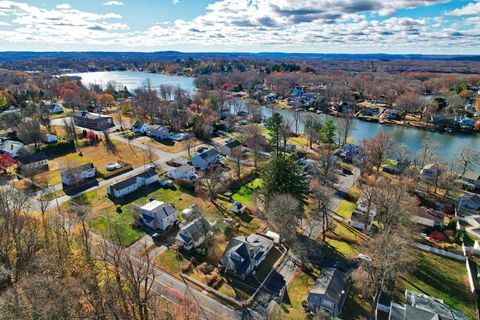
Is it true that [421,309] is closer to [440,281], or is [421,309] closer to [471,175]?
[440,281]

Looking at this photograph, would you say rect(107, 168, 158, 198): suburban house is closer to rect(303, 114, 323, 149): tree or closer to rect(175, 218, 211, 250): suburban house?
rect(175, 218, 211, 250): suburban house

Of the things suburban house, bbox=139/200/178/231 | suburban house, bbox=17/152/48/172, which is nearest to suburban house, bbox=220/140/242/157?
suburban house, bbox=139/200/178/231

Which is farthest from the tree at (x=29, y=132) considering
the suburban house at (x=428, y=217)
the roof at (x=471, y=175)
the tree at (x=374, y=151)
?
the roof at (x=471, y=175)

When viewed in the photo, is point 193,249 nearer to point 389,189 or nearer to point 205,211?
point 205,211

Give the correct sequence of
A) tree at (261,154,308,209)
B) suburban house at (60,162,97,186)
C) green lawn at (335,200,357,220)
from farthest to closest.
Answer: suburban house at (60,162,97,186)
green lawn at (335,200,357,220)
tree at (261,154,308,209)

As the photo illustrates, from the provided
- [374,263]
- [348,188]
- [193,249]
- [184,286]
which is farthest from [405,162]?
[184,286]

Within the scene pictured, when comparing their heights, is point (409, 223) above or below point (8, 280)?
below
